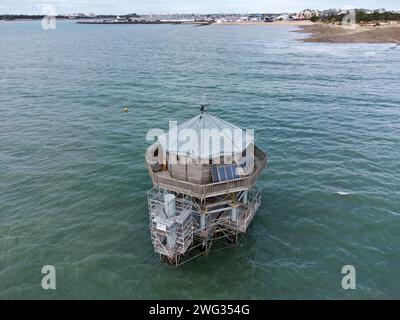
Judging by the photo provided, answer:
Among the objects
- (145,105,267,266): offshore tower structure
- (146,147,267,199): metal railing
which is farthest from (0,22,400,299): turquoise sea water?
(146,147,267,199): metal railing

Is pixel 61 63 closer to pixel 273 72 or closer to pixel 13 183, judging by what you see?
pixel 273 72

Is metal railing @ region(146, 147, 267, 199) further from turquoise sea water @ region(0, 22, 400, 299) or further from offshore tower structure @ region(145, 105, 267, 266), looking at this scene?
turquoise sea water @ region(0, 22, 400, 299)

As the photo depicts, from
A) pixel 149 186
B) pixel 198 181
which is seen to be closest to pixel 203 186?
pixel 198 181

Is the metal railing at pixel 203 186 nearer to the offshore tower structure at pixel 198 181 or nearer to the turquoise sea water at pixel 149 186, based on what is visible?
the offshore tower structure at pixel 198 181

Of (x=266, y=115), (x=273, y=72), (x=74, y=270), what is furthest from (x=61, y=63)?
(x=74, y=270)

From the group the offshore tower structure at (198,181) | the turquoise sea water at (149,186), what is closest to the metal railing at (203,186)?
the offshore tower structure at (198,181)
